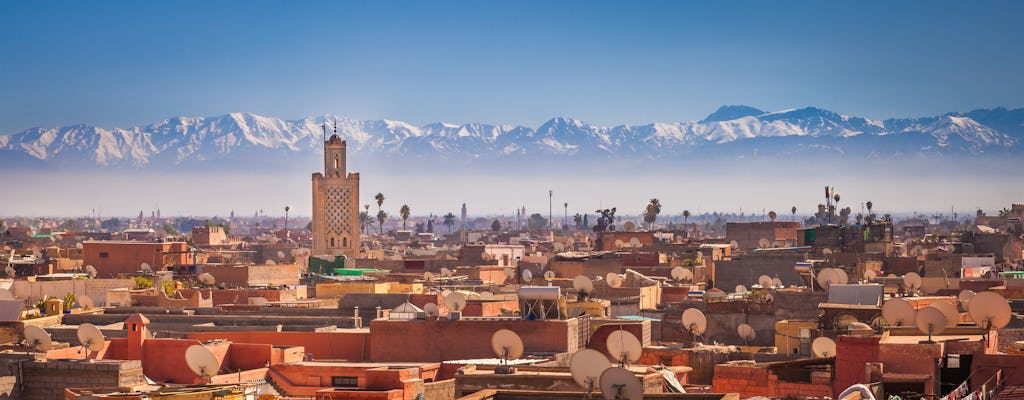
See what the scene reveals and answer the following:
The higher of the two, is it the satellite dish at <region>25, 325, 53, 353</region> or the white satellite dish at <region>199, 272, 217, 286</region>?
the white satellite dish at <region>199, 272, 217, 286</region>

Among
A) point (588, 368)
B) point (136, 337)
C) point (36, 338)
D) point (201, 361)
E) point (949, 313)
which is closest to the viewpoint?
point (588, 368)

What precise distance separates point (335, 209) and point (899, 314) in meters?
74.9

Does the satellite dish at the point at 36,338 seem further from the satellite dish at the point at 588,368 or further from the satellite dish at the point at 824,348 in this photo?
the satellite dish at the point at 588,368

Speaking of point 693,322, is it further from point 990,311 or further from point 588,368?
point 588,368

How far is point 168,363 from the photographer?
27.0 m

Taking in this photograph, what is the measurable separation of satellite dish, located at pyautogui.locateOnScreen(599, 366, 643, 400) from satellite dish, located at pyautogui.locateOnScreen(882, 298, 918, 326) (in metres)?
10.3

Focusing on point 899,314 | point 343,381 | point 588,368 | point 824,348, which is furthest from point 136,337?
point 588,368

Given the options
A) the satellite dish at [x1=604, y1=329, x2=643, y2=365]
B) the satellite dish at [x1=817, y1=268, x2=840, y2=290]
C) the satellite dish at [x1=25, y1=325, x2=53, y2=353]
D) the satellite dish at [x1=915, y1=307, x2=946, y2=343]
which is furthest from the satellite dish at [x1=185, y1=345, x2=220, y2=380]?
the satellite dish at [x1=817, y1=268, x2=840, y2=290]

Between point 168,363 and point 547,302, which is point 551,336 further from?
point 168,363

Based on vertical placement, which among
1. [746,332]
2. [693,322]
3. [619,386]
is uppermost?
[693,322]

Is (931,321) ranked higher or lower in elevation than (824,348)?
higher

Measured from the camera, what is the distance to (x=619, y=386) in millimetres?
15641

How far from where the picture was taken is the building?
9706 centimetres

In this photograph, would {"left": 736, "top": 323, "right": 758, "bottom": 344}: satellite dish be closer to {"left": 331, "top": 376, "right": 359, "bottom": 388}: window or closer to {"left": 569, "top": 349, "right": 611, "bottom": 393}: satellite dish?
{"left": 331, "top": 376, "right": 359, "bottom": 388}: window
